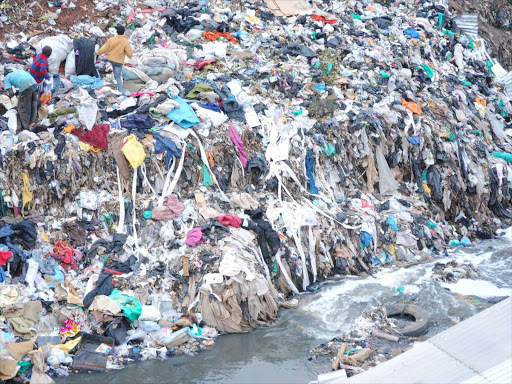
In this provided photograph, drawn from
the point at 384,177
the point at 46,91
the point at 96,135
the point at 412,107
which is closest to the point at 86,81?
the point at 46,91

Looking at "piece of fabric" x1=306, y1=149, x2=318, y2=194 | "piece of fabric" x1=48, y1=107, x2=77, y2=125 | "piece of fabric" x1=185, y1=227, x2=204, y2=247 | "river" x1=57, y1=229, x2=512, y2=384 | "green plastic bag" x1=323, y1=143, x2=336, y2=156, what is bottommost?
"river" x1=57, y1=229, x2=512, y2=384

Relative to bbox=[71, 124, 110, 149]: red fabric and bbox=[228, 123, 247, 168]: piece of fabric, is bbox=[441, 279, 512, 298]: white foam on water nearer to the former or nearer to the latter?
bbox=[228, 123, 247, 168]: piece of fabric

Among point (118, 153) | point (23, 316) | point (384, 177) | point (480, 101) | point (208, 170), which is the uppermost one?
point (480, 101)

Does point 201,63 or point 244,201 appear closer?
point 244,201

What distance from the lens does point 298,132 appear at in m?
10.5

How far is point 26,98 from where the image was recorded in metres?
9.26

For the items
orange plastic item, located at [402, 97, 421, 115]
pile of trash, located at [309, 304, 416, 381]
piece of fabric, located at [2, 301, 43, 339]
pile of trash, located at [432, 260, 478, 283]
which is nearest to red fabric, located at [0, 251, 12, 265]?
piece of fabric, located at [2, 301, 43, 339]

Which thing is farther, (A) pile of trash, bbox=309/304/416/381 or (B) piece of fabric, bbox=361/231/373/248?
(B) piece of fabric, bbox=361/231/373/248

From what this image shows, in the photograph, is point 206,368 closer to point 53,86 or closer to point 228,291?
point 228,291

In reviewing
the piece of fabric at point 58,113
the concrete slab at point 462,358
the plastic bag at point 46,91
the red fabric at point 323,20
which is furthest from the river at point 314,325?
the red fabric at point 323,20

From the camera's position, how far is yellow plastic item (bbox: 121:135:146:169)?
29.9 ft

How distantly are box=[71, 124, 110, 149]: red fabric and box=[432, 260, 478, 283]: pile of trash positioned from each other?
16.6 ft

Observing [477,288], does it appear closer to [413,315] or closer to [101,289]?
[413,315]

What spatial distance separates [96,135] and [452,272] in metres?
5.43
